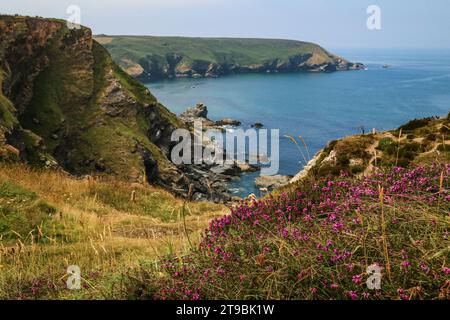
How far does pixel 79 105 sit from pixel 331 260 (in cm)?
8921

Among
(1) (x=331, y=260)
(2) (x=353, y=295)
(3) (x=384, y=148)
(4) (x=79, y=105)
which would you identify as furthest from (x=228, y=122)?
(2) (x=353, y=295)

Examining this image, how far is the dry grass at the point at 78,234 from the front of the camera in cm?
702

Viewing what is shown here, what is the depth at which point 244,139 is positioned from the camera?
440 feet

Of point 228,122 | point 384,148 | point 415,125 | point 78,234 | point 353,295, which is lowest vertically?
point 228,122

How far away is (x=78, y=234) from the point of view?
40.6 feet

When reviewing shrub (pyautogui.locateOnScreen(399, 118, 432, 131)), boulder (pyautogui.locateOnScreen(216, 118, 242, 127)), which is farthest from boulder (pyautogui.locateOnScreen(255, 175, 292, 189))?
shrub (pyautogui.locateOnScreen(399, 118, 432, 131))

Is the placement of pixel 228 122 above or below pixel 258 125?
above

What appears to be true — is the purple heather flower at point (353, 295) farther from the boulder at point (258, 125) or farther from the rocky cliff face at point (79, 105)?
the boulder at point (258, 125)

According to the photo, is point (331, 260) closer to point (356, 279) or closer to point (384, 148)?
point (356, 279)

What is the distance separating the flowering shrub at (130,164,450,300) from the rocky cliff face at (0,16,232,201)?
6065 centimetres

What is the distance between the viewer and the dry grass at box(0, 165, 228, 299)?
702 centimetres

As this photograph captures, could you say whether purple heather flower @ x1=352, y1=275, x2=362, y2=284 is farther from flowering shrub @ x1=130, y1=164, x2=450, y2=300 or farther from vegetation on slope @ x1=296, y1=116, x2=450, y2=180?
vegetation on slope @ x1=296, y1=116, x2=450, y2=180
